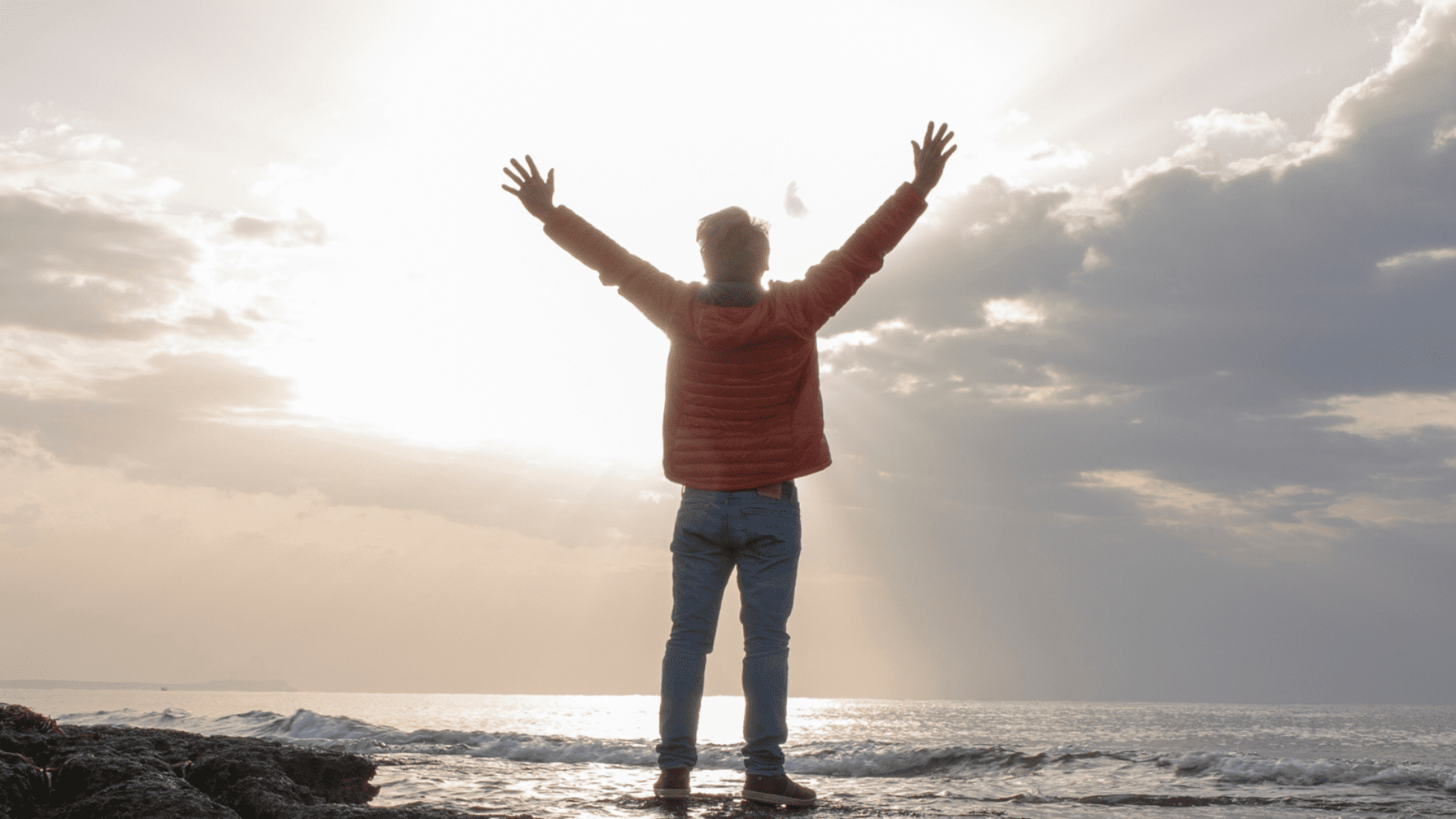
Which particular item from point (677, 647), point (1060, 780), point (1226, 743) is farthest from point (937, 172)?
point (1226, 743)

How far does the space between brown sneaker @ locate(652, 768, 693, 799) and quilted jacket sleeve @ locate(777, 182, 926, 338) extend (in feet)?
6.52

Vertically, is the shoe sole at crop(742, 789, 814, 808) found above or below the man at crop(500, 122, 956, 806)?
below

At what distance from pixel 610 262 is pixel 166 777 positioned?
2666 mm

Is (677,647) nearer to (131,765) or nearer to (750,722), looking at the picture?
(750,722)

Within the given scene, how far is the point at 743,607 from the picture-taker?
3.68 meters

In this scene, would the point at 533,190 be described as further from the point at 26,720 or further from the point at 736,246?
the point at 26,720

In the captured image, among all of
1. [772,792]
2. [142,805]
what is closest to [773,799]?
[772,792]

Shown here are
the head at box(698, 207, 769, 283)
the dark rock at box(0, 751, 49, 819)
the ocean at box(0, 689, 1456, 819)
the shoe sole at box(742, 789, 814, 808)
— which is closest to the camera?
the dark rock at box(0, 751, 49, 819)

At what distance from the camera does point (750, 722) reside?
3592 millimetres

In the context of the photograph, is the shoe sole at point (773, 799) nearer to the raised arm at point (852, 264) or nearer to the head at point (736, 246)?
the raised arm at point (852, 264)

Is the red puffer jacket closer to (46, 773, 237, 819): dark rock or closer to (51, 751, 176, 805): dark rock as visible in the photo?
(46, 773, 237, 819): dark rock

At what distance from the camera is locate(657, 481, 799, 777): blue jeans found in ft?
11.6

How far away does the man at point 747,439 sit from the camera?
141 inches

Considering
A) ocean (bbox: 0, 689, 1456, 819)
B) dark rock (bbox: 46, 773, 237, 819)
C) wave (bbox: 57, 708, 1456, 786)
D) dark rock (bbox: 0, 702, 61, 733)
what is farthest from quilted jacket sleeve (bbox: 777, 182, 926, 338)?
dark rock (bbox: 0, 702, 61, 733)
